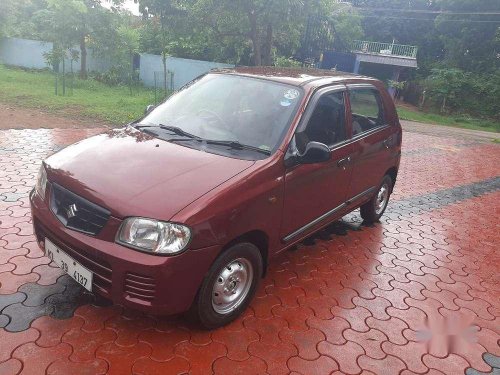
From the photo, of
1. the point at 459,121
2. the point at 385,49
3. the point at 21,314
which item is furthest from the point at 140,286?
the point at 385,49

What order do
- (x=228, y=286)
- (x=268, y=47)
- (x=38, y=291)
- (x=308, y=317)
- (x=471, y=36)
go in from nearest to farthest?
1. (x=228, y=286)
2. (x=38, y=291)
3. (x=308, y=317)
4. (x=268, y=47)
5. (x=471, y=36)

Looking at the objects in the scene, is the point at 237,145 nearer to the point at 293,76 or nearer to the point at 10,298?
the point at 293,76

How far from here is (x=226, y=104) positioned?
3389mm

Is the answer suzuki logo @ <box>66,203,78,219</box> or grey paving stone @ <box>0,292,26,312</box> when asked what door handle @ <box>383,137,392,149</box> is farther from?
grey paving stone @ <box>0,292,26,312</box>

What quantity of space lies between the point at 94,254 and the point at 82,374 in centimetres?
68

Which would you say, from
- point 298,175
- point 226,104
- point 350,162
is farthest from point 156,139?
point 350,162

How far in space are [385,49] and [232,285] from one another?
1295 inches

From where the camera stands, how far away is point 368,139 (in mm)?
4180

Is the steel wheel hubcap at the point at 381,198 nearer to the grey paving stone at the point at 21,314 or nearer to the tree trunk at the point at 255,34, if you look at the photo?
the grey paving stone at the point at 21,314

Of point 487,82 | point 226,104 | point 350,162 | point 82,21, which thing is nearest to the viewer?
point 226,104

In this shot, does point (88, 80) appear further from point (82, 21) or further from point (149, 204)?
point (149, 204)

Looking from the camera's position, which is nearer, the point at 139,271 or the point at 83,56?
the point at 139,271

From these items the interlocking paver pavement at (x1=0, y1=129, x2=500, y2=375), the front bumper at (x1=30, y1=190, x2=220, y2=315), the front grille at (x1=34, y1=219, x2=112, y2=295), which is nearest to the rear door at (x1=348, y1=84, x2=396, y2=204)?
the interlocking paver pavement at (x1=0, y1=129, x2=500, y2=375)

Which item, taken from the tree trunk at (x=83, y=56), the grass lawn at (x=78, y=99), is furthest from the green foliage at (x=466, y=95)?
the tree trunk at (x=83, y=56)
